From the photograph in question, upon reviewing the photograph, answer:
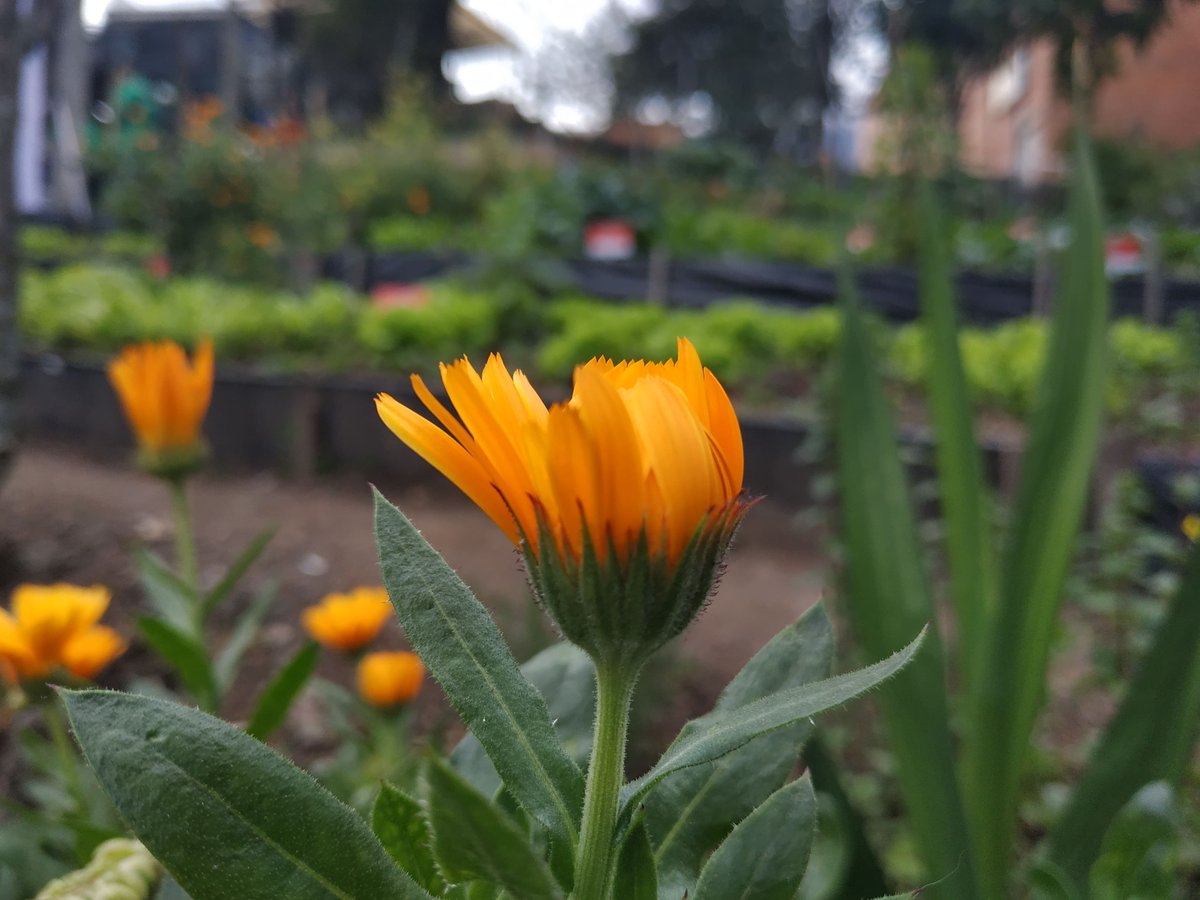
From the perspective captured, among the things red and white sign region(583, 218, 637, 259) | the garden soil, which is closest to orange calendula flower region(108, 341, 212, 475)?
the garden soil

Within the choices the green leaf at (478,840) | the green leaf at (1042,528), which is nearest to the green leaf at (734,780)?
the green leaf at (478,840)

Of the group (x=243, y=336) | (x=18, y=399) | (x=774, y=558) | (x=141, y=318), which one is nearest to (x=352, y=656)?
(x=18, y=399)

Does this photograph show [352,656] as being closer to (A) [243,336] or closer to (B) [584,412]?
(B) [584,412]

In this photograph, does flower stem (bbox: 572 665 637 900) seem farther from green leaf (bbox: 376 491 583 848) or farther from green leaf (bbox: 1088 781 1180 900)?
green leaf (bbox: 1088 781 1180 900)

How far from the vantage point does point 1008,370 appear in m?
3.52

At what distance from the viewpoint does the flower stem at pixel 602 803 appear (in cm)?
35

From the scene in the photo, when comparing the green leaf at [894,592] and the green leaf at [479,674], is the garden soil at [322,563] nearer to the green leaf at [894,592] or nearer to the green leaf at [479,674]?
the green leaf at [894,592]

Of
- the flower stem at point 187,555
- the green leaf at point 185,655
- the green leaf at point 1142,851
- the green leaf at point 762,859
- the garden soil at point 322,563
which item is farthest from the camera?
the garden soil at point 322,563

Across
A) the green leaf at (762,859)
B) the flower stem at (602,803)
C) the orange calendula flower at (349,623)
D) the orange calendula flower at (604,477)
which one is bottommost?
the orange calendula flower at (349,623)

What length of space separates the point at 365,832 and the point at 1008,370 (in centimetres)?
359

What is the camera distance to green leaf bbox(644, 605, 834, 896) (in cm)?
44

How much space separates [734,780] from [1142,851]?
26 cm

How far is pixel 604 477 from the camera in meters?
0.33

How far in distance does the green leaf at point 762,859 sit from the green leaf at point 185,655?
1.73ft
